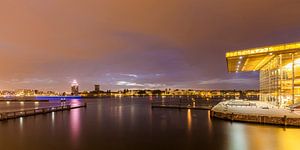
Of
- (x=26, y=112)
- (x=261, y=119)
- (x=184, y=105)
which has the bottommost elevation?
(x=184, y=105)

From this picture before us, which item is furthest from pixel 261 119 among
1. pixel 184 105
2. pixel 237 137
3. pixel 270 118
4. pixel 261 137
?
pixel 184 105

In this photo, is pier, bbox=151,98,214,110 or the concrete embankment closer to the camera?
the concrete embankment

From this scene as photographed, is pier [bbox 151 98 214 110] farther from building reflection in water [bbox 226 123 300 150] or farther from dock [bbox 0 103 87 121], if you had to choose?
building reflection in water [bbox 226 123 300 150]

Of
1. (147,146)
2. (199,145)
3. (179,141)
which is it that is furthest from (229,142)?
(147,146)

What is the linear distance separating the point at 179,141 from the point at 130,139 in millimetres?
5365

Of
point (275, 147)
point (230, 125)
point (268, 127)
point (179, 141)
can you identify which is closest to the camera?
point (275, 147)

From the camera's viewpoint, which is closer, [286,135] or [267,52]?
[286,135]

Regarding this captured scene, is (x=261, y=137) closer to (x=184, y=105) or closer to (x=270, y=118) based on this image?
(x=270, y=118)

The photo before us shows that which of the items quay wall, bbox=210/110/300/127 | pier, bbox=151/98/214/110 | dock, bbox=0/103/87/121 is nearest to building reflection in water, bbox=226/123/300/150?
quay wall, bbox=210/110/300/127

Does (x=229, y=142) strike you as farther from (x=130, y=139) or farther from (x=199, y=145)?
(x=130, y=139)

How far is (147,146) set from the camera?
2216 cm

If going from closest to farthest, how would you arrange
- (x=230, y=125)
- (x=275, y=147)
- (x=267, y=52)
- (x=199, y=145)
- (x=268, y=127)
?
(x=275, y=147) → (x=199, y=145) → (x=268, y=127) → (x=230, y=125) → (x=267, y=52)

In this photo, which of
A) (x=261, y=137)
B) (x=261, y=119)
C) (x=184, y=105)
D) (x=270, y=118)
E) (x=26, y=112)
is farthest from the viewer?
(x=184, y=105)

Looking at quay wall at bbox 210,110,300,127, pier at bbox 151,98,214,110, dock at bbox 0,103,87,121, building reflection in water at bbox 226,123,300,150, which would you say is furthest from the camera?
pier at bbox 151,98,214,110
